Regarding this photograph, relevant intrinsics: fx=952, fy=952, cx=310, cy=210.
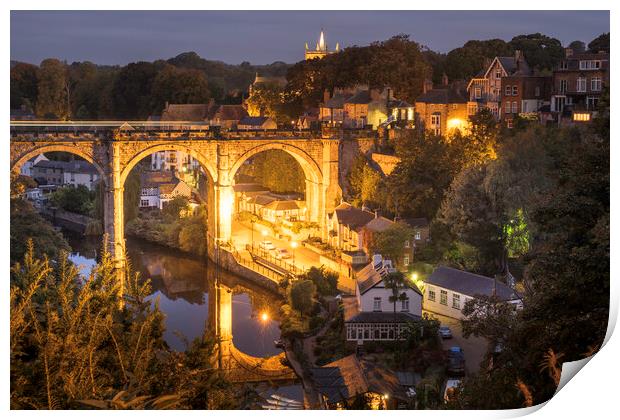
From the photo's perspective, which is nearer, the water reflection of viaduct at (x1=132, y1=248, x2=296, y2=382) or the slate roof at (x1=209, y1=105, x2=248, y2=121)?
the water reflection of viaduct at (x1=132, y1=248, x2=296, y2=382)

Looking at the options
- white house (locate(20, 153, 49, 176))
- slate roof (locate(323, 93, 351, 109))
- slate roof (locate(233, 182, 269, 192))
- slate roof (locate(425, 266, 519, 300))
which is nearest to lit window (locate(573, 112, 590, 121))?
slate roof (locate(425, 266, 519, 300))

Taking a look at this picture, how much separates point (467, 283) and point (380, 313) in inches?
55.2

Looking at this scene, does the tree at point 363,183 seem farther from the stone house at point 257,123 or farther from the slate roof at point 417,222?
the stone house at point 257,123

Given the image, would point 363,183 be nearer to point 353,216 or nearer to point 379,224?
point 353,216

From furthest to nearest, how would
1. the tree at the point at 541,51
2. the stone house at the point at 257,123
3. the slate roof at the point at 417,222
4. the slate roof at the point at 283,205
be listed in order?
the stone house at the point at 257,123 < the slate roof at the point at 283,205 < the tree at the point at 541,51 < the slate roof at the point at 417,222

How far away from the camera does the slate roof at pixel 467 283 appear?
13814 millimetres

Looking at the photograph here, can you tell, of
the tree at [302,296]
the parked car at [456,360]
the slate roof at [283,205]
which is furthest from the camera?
the slate roof at [283,205]

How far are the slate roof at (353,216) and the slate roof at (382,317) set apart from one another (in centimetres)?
493

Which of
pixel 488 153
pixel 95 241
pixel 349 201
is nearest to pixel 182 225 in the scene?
pixel 95 241

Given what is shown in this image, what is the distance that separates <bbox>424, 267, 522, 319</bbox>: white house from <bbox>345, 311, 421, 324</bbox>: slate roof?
67 cm

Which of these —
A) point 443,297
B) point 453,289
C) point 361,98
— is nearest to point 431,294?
point 443,297

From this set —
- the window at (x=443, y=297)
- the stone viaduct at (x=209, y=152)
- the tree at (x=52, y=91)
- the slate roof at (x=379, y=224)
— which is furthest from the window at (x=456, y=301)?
the tree at (x=52, y=91)

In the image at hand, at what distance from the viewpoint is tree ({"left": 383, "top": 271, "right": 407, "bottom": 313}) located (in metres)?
14.4

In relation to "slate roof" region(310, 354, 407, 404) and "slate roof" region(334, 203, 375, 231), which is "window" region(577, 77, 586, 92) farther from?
"slate roof" region(310, 354, 407, 404)
